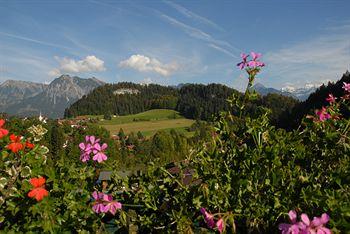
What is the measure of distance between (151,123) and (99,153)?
512 ft

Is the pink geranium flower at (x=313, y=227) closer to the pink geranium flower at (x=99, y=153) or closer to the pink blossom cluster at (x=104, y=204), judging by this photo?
the pink blossom cluster at (x=104, y=204)

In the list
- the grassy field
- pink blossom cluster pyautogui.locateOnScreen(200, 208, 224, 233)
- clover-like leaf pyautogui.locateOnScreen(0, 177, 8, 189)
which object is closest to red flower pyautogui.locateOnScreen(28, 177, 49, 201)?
clover-like leaf pyautogui.locateOnScreen(0, 177, 8, 189)

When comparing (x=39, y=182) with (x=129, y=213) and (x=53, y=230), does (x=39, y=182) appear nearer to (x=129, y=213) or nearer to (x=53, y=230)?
(x=53, y=230)

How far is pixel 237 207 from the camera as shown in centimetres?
238

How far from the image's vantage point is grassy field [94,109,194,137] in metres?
143

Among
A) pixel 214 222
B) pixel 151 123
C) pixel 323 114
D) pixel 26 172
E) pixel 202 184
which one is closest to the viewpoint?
pixel 214 222

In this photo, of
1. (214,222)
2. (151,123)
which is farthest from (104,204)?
(151,123)

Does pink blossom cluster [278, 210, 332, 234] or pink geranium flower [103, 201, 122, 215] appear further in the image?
pink geranium flower [103, 201, 122, 215]

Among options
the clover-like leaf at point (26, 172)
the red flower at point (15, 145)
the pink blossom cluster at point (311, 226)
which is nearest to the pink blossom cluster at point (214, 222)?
the pink blossom cluster at point (311, 226)

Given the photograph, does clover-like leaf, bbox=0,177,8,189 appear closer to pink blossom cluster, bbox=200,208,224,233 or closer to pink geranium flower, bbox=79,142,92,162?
pink geranium flower, bbox=79,142,92,162

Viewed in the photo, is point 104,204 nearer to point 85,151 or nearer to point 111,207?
point 111,207

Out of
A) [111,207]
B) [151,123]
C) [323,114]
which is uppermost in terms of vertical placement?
[323,114]

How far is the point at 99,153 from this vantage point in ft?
9.57

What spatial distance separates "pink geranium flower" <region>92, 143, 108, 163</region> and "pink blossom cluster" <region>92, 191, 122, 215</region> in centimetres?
38
